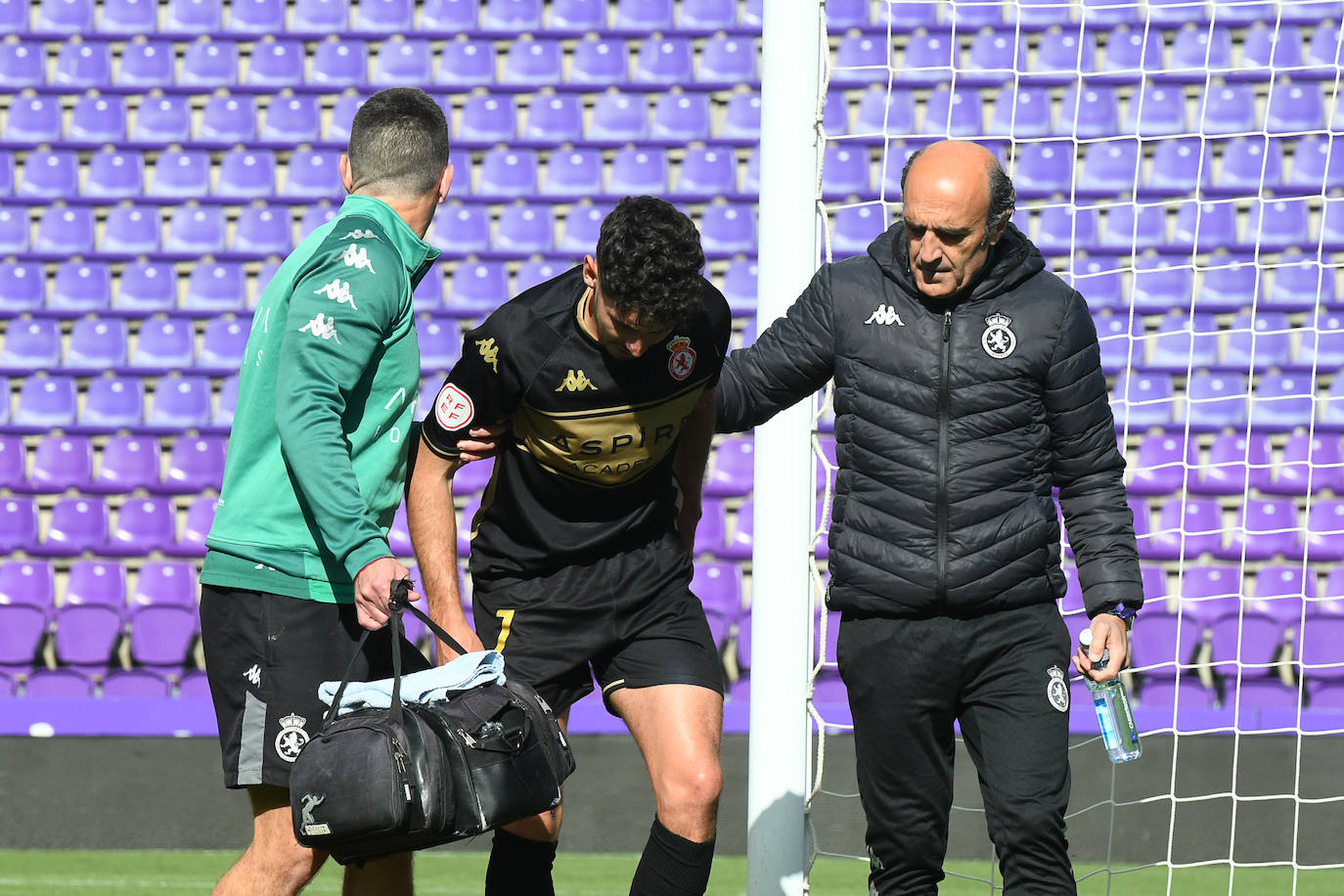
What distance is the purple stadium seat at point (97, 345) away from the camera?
8.62 metres

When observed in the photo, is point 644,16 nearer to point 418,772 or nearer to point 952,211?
point 952,211

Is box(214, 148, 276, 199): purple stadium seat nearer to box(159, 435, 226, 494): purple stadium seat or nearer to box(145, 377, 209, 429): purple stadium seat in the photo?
box(145, 377, 209, 429): purple stadium seat

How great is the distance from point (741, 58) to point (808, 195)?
644 centimetres

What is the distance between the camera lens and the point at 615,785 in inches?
214

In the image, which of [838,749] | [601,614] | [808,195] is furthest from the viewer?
[838,749]

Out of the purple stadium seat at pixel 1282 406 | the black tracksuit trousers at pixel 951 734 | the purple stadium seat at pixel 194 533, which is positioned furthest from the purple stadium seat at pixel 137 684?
the purple stadium seat at pixel 1282 406

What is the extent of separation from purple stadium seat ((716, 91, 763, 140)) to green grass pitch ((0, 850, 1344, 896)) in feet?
17.4

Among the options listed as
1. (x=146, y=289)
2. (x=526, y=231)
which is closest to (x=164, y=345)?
(x=146, y=289)

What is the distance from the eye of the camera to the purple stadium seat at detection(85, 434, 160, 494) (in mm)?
7965

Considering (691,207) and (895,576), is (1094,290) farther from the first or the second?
(895,576)

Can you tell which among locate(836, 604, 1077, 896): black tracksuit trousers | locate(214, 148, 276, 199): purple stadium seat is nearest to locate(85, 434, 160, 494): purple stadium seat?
locate(214, 148, 276, 199): purple stadium seat

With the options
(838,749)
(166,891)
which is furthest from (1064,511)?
(166,891)

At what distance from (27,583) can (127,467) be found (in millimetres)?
842

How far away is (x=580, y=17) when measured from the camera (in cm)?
1006
